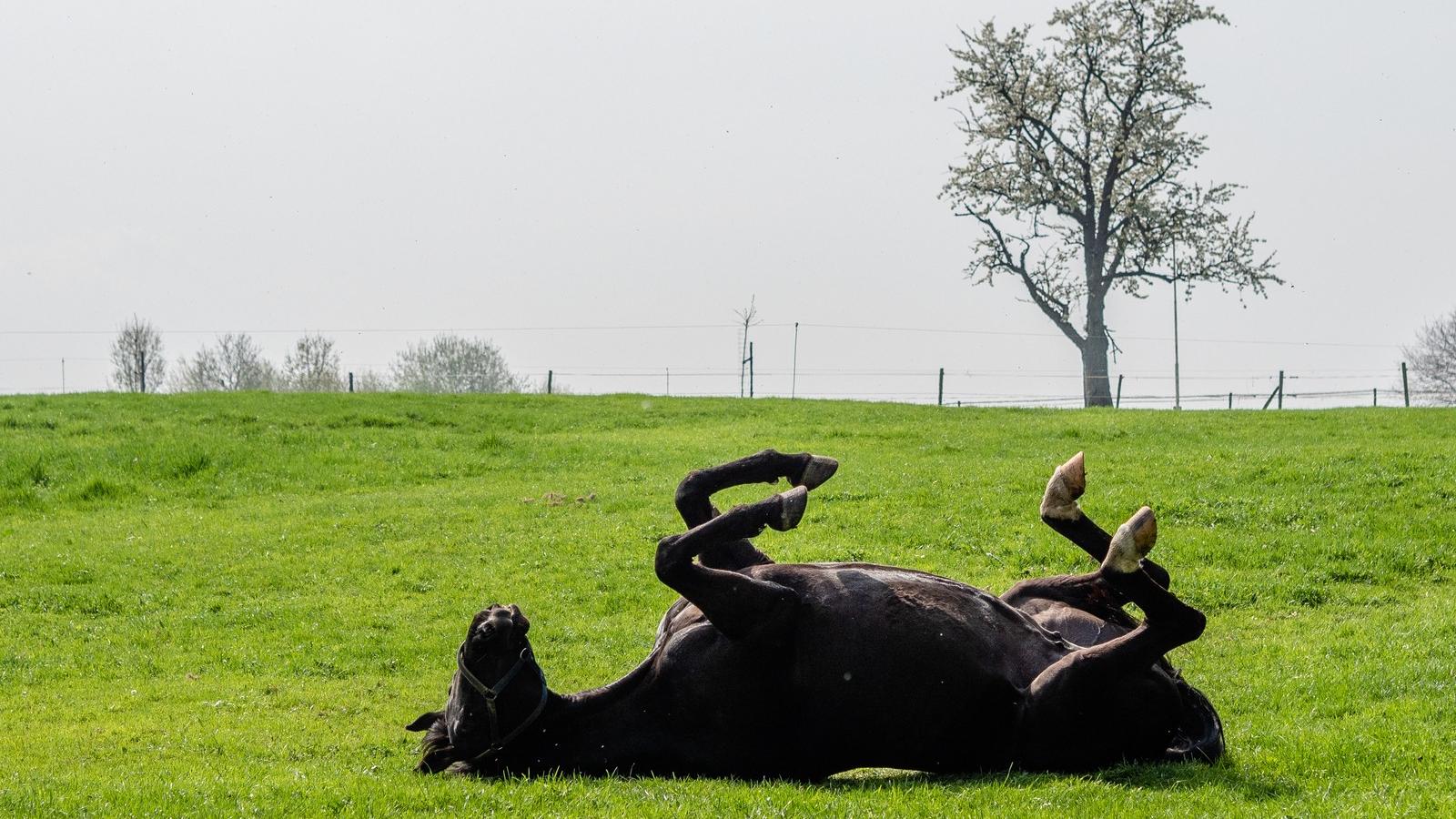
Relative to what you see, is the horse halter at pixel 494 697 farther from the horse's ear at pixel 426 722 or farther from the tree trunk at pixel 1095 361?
the tree trunk at pixel 1095 361

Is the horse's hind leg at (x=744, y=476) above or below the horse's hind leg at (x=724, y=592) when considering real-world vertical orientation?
above

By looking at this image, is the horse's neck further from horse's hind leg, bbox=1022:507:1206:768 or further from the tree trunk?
the tree trunk

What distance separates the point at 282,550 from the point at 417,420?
13863 millimetres

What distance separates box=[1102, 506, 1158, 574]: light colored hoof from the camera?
5637 mm

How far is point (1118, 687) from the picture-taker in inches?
227

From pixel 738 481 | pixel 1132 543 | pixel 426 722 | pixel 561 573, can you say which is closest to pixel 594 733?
pixel 426 722

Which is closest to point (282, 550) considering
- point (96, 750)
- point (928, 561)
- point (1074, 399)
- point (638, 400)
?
point (928, 561)

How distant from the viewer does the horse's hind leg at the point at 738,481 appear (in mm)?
6566

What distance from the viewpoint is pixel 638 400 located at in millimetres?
35344

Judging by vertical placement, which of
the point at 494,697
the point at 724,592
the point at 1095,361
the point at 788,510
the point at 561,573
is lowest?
the point at 561,573

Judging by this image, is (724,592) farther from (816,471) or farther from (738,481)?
(816,471)

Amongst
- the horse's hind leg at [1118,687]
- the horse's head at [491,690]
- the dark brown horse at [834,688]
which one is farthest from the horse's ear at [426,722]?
the horse's hind leg at [1118,687]

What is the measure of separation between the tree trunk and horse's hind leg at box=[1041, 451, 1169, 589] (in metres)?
40.8

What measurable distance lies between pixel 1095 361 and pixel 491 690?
142ft
